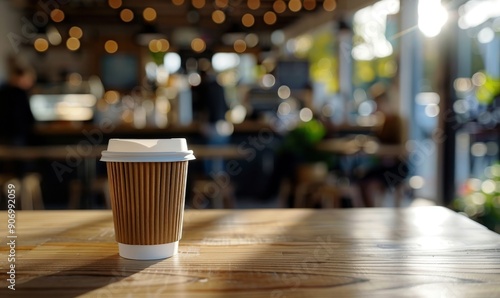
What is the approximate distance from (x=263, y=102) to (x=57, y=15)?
371cm

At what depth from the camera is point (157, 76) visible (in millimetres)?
10188

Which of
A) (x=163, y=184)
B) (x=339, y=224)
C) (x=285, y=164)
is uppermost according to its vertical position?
(x=163, y=184)

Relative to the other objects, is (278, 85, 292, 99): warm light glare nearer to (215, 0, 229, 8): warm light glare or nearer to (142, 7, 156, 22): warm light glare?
(215, 0, 229, 8): warm light glare

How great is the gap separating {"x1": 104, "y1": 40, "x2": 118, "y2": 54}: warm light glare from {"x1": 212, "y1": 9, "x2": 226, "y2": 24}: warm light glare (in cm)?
186

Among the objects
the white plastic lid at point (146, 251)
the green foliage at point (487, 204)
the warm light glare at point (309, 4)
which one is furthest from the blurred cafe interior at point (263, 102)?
the white plastic lid at point (146, 251)

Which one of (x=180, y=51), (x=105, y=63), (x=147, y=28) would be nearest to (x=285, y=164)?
(x=147, y=28)

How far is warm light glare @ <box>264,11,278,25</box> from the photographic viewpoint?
9.59 meters

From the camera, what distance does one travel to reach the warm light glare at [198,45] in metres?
10.2

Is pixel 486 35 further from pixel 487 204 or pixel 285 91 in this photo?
pixel 285 91

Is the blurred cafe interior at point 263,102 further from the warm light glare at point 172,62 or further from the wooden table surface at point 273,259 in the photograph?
the wooden table surface at point 273,259

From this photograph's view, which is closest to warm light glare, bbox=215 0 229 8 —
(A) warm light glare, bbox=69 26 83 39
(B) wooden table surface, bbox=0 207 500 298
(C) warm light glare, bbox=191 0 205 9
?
(C) warm light glare, bbox=191 0 205 9

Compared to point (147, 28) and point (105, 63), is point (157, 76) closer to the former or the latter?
point (105, 63)

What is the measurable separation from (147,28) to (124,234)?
776 cm

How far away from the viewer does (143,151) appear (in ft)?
2.71
